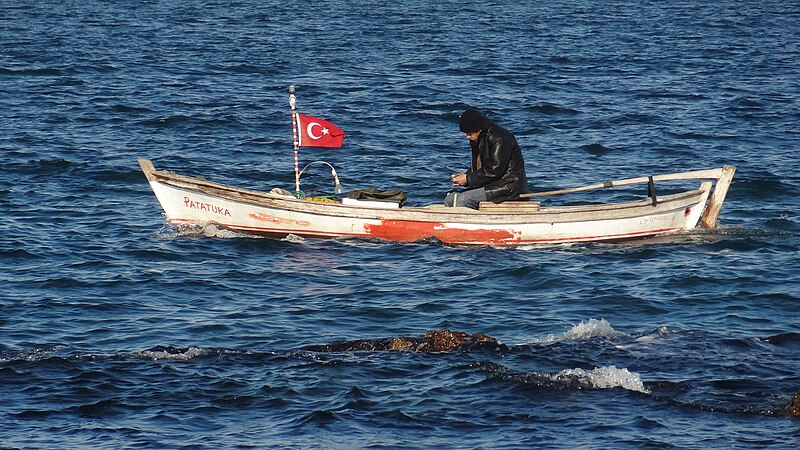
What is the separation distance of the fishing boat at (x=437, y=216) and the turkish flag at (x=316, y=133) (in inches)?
37.2

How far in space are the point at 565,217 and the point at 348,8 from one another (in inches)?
1388

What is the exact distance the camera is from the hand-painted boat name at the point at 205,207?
1994 cm

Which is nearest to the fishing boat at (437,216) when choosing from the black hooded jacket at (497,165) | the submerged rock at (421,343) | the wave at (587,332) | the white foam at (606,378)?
the black hooded jacket at (497,165)

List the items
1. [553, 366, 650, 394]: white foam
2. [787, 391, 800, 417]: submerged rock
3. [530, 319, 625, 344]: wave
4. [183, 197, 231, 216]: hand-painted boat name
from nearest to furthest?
1. [787, 391, 800, 417]: submerged rock
2. [553, 366, 650, 394]: white foam
3. [530, 319, 625, 344]: wave
4. [183, 197, 231, 216]: hand-painted boat name

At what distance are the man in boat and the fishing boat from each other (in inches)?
12.3

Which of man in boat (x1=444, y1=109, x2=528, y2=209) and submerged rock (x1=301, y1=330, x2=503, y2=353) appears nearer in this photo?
submerged rock (x1=301, y1=330, x2=503, y2=353)

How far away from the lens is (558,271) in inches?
717

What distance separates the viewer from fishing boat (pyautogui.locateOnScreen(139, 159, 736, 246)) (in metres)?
19.4

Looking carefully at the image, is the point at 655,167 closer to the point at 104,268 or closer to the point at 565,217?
the point at 565,217

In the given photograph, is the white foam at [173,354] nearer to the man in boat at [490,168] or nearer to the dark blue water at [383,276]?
the dark blue water at [383,276]

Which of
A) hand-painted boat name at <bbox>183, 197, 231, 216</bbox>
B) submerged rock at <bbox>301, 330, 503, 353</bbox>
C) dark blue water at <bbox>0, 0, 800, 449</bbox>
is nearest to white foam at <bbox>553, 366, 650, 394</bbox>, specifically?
dark blue water at <bbox>0, 0, 800, 449</bbox>

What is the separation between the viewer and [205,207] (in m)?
20.0

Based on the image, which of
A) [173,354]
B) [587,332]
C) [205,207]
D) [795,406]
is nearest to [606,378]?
[587,332]

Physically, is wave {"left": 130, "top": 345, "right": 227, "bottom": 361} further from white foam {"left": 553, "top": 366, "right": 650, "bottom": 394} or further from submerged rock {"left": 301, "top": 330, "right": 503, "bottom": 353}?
white foam {"left": 553, "top": 366, "right": 650, "bottom": 394}
